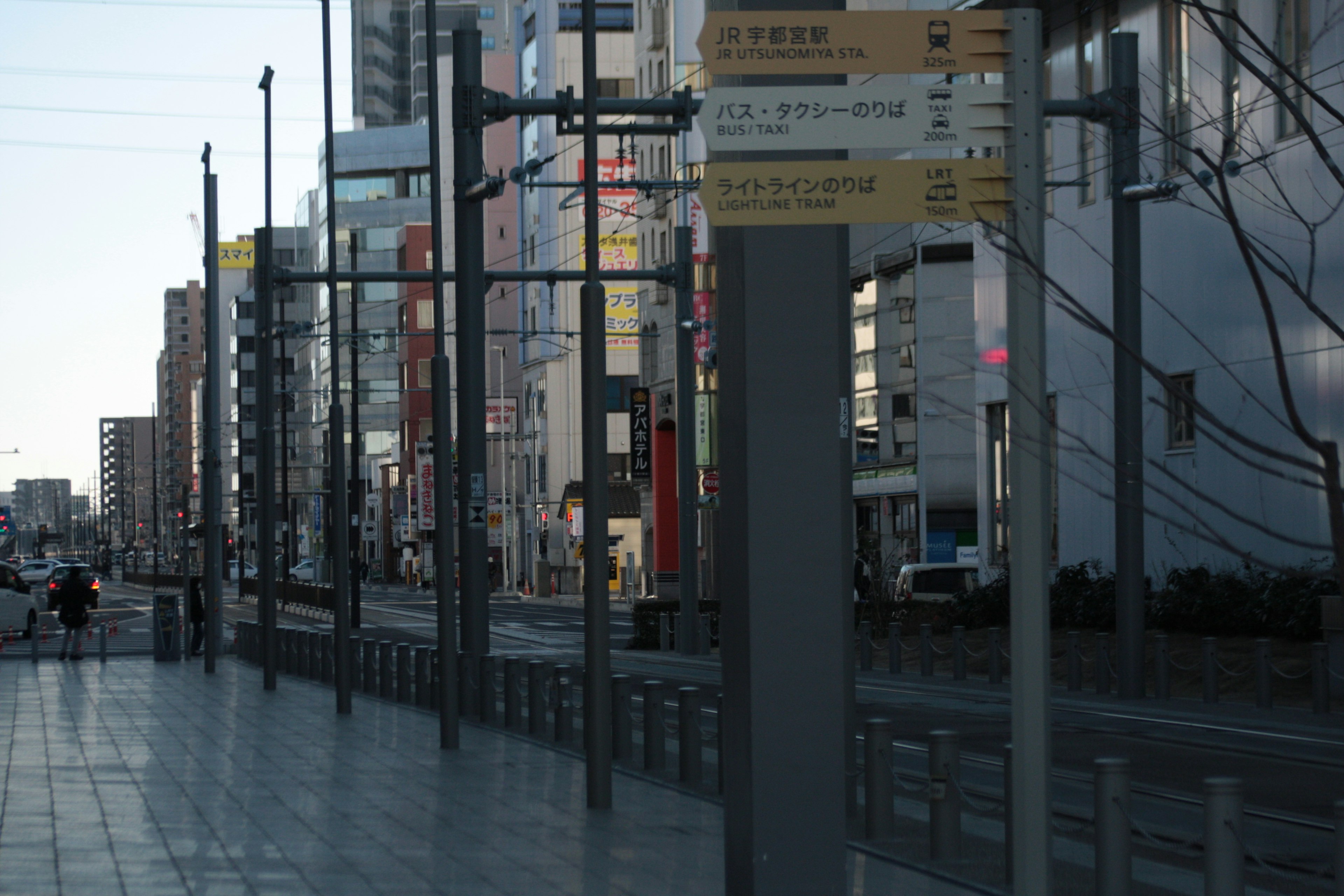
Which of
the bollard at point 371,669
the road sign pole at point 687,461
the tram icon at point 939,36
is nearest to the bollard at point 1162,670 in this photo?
the road sign pole at point 687,461

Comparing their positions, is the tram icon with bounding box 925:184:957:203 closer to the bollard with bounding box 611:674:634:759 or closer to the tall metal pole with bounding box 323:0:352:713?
the bollard with bounding box 611:674:634:759

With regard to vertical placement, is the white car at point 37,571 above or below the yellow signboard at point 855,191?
below

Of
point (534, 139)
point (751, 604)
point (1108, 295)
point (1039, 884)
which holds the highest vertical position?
point (534, 139)

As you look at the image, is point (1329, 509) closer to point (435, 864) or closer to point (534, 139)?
point (435, 864)

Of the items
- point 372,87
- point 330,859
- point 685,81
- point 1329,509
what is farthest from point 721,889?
point 372,87

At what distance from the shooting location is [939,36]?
5574mm

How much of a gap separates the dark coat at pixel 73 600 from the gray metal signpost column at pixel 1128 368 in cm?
2041

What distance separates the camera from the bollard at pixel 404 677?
22.4 meters

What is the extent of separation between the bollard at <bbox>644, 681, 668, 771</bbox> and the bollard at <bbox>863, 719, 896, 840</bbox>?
3543mm

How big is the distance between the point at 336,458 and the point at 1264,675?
11584mm

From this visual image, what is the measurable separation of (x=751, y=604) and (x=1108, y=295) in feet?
85.7

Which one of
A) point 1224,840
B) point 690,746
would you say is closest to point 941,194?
point 1224,840

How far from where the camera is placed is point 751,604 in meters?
6.37

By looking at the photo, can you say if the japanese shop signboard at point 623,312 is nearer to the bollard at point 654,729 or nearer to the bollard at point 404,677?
the bollard at point 404,677
